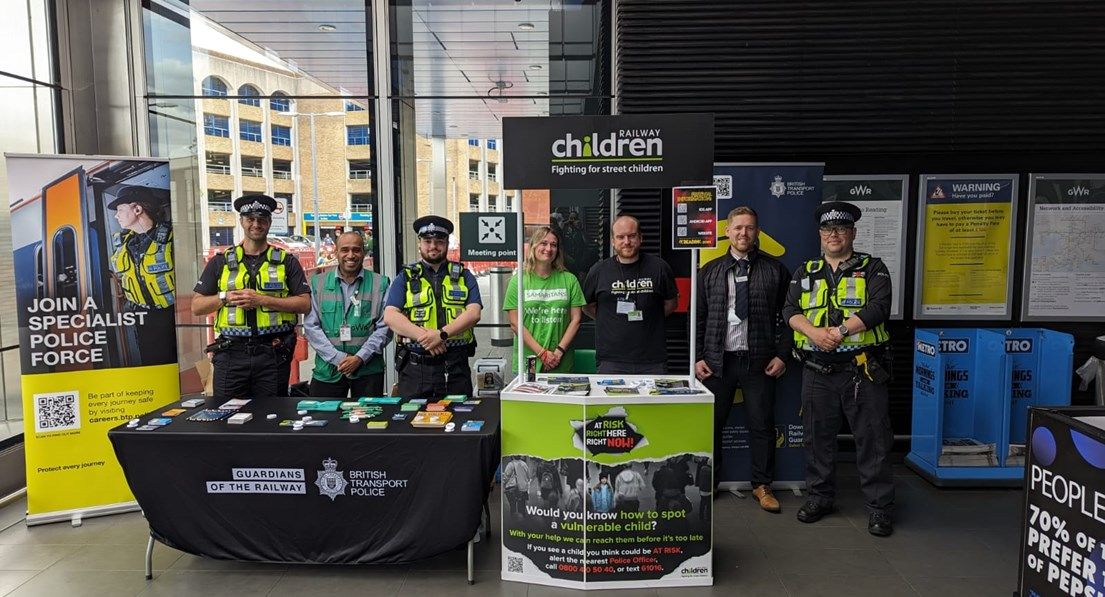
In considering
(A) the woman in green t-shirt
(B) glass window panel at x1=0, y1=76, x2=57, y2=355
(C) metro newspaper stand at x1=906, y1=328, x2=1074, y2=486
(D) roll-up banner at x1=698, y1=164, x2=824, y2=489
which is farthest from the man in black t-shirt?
Result: (B) glass window panel at x1=0, y1=76, x2=57, y2=355

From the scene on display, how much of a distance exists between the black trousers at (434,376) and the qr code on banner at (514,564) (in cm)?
110

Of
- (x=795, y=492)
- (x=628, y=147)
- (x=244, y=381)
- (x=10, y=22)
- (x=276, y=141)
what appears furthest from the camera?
(x=276, y=141)

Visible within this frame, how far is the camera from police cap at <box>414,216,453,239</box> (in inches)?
156

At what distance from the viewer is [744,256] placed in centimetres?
414

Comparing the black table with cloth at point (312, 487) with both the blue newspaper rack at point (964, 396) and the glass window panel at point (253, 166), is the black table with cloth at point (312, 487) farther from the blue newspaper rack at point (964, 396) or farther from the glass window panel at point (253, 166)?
the blue newspaper rack at point (964, 396)

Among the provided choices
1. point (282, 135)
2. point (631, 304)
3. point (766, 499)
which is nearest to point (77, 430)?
point (282, 135)

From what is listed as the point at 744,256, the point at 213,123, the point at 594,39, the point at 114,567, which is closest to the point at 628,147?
the point at 744,256

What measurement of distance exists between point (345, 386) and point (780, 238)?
303 centimetres

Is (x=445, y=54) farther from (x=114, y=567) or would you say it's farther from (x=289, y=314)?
(x=114, y=567)

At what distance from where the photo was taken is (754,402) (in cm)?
420

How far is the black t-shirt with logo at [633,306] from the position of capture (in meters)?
4.08

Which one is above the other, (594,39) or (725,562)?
(594,39)

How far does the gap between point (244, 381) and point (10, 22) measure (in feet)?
10.9

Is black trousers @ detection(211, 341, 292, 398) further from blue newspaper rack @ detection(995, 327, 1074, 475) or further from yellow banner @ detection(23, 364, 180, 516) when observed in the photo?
blue newspaper rack @ detection(995, 327, 1074, 475)
